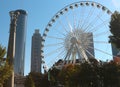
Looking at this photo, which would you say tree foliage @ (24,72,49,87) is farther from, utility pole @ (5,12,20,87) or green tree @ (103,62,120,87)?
utility pole @ (5,12,20,87)

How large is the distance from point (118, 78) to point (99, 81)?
4079mm

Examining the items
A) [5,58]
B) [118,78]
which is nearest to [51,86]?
[118,78]

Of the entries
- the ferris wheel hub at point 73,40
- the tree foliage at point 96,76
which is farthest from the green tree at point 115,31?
the ferris wheel hub at point 73,40

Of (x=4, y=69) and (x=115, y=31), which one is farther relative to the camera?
(x=115, y=31)

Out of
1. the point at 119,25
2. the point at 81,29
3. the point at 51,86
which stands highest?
the point at 81,29

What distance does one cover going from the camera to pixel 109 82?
138 ft

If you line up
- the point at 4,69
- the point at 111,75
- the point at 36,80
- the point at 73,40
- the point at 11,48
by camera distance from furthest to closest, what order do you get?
the point at 36,80, the point at 73,40, the point at 111,75, the point at 11,48, the point at 4,69

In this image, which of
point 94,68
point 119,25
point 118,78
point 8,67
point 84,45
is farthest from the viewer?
point 84,45

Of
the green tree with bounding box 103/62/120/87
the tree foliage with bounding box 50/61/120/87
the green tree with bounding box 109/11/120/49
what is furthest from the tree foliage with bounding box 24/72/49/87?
the green tree with bounding box 109/11/120/49

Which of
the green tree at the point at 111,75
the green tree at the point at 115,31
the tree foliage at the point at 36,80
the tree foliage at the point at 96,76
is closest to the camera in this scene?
the green tree at the point at 115,31

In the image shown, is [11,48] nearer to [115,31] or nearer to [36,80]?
[115,31]

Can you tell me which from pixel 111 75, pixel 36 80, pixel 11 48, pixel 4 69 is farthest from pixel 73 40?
pixel 4 69

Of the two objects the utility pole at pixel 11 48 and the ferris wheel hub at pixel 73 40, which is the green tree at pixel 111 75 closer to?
the ferris wheel hub at pixel 73 40

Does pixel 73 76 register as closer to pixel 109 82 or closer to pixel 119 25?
pixel 109 82
